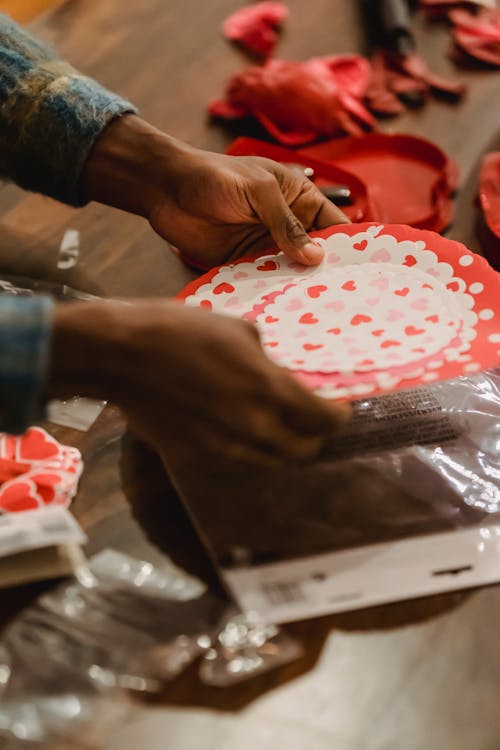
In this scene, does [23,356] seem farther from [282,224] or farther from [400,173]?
[400,173]

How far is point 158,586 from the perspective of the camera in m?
0.69

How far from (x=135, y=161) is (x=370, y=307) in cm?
36

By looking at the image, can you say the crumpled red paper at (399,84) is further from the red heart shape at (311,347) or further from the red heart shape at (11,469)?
the red heart shape at (11,469)

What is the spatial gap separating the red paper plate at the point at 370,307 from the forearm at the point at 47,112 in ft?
0.80

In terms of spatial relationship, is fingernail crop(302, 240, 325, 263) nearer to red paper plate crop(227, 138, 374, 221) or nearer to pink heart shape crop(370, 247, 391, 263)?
pink heart shape crop(370, 247, 391, 263)

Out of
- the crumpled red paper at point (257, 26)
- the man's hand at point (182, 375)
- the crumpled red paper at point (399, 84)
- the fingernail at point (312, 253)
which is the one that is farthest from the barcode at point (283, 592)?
the crumpled red paper at point (257, 26)

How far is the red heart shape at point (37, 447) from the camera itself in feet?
2.63

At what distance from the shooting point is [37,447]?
811 mm

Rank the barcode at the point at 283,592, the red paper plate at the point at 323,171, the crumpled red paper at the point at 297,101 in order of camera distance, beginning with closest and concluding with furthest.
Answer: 1. the barcode at the point at 283,592
2. the red paper plate at the point at 323,171
3. the crumpled red paper at the point at 297,101

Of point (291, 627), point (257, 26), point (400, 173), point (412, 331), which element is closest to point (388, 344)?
point (412, 331)

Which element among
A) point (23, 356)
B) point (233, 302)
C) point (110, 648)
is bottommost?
point (110, 648)

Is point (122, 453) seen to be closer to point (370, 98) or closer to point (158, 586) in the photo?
point (158, 586)

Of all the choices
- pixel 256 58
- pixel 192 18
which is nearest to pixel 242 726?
pixel 256 58

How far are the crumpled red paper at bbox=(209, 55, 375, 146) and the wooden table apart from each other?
5 cm
